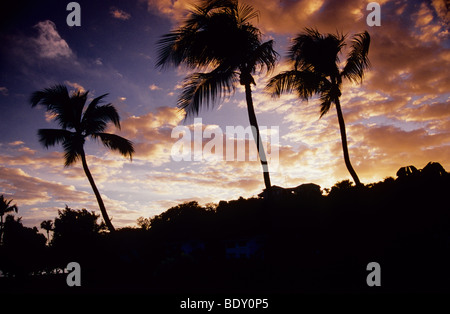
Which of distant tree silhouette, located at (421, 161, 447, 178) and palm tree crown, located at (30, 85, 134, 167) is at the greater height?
palm tree crown, located at (30, 85, 134, 167)

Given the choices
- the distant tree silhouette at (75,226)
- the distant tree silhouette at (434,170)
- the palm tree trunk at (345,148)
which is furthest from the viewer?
the distant tree silhouette at (75,226)

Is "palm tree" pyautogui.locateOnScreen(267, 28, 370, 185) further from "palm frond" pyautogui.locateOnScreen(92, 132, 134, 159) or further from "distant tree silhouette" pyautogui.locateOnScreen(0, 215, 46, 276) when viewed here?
"distant tree silhouette" pyautogui.locateOnScreen(0, 215, 46, 276)

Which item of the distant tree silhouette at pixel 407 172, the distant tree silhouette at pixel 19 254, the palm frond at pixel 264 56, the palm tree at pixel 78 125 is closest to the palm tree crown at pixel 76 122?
the palm tree at pixel 78 125

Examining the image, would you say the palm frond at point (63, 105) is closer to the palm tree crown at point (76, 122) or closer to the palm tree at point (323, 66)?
the palm tree crown at point (76, 122)

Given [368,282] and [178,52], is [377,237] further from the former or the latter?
[178,52]

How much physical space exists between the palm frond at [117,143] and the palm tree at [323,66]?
31.7 ft

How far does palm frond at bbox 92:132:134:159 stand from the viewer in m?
15.6

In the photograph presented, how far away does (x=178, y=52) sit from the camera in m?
9.68

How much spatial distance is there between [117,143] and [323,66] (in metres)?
12.7

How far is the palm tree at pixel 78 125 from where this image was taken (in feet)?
48.6

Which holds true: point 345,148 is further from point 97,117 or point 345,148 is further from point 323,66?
point 97,117

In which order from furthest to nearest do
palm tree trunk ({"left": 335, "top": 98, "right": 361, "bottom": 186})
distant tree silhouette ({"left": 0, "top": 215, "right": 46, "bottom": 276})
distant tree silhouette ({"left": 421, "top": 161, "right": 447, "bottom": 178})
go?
distant tree silhouette ({"left": 0, "top": 215, "right": 46, "bottom": 276}), palm tree trunk ({"left": 335, "top": 98, "right": 361, "bottom": 186}), distant tree silhouette ({"left": 421, "top": 161, "right": 447, "bottom": 178})

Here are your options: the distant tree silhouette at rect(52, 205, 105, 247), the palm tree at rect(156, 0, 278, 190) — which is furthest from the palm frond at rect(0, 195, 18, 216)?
the palm tree at rect(156, 0, 278, 190)

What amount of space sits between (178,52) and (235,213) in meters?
15.6
